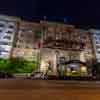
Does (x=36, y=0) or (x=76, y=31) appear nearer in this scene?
(x=36, y=0)

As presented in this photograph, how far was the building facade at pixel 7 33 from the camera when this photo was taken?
1.53m

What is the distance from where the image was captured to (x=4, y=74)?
1.44m

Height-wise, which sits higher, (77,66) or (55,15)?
(55,15)

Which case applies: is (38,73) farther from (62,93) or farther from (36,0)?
(62,93)

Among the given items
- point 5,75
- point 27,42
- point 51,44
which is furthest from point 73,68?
point 5,75

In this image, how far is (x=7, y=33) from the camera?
1641 millimetres

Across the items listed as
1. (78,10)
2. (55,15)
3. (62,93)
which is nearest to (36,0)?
(55,15)

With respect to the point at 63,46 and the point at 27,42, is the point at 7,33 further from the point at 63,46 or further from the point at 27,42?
the point at 63,46

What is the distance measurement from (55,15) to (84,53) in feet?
1.26

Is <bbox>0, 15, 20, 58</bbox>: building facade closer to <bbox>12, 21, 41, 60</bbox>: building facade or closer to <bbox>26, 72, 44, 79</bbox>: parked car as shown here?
<bbox>12, 21, 41, 60</bbox>: building facade

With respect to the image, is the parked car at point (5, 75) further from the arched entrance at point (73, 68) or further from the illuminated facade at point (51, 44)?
the arched entrance at point (73, 68)

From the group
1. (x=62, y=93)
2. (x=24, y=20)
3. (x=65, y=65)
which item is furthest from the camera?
(x=65, y=65)

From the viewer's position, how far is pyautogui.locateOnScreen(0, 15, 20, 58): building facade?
153 centimetres

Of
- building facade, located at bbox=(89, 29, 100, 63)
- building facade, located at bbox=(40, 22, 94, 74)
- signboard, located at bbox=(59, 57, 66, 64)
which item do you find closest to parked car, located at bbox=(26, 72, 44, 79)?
building facade, located at bbox=(40, 22, 94, 74)
